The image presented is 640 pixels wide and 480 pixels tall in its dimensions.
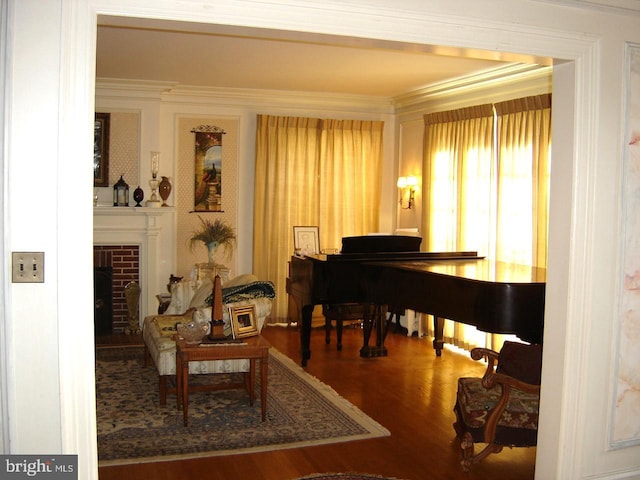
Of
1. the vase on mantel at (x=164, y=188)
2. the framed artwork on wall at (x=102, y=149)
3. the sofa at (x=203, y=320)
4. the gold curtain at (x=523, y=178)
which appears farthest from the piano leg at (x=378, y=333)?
the framed artwork on wall at (x=102, y=149)

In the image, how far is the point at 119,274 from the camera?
734cm

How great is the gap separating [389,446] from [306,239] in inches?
152

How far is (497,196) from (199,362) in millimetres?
3264

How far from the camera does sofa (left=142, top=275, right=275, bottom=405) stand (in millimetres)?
4637

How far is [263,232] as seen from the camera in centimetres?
785

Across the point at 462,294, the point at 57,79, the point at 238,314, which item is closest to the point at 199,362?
the point at 238,314

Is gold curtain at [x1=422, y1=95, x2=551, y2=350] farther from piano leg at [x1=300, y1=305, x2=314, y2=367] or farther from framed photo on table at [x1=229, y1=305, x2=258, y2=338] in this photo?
framed photo on table at [x1=229, y1=305, x2=258, y2=338]

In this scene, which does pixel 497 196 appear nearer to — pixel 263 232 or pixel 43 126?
pixel 263 232

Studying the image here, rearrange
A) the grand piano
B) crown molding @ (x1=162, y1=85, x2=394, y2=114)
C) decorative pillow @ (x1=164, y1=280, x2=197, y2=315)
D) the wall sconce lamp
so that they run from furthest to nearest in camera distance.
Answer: the wall sconce lamp
crown molding @ (x1=162, y1=85, x2=394, y2=114)
decorative pillow @ (x1=164, y1=280, x2=197, y2=315)
the grand piano

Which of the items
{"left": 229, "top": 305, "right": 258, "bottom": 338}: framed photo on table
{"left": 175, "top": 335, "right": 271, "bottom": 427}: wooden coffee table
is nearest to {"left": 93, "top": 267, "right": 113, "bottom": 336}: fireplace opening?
{"left": 175, "top": 335, "right": 271, "bottom": 427}: wooden coffee table

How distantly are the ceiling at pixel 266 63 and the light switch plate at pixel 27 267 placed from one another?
8.64 feet

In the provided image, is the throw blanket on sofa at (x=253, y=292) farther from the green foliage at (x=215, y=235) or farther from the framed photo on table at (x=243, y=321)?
the green foliage at (x=215, y=235)

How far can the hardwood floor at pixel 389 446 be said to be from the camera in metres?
3.69

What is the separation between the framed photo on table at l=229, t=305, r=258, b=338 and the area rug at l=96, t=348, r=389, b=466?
585 mm
